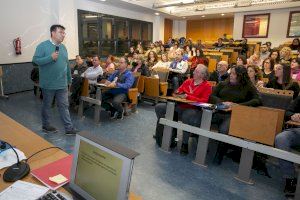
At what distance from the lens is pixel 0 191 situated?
1007mm

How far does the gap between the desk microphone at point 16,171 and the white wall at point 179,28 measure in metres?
13.9

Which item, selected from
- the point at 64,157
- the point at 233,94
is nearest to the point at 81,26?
the point at 233,94

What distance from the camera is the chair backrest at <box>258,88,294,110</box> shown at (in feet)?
8.87

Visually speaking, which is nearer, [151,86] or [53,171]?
[53,171]

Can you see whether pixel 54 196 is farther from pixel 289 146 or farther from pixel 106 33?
pixel 106 33

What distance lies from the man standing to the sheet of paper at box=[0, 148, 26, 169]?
1862mm

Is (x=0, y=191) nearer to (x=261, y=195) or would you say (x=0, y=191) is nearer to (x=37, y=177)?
(x=37, y=177)

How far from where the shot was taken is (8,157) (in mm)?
1263

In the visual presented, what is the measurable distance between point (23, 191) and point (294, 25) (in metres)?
11.4

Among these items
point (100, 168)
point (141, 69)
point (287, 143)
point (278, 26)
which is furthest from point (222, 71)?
point (278, 26)

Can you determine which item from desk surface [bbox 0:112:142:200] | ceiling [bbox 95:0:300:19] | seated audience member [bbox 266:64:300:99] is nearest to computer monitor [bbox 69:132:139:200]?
desk surface [bbox 0:112:142:200]

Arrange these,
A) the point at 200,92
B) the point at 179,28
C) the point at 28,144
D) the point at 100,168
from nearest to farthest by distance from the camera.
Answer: the point at 100,168
the point at 28,144
the point at 200,92
the point at 179,28

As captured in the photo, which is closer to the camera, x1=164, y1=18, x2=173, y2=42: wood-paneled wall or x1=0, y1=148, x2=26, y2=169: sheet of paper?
x1=0, y1=148, x2=26, y2=169: sheet of paper

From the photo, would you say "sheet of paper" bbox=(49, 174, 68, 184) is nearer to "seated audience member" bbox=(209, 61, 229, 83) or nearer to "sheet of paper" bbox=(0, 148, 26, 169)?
"sheet of paper" bbox=(0, 148, 26, 169)
